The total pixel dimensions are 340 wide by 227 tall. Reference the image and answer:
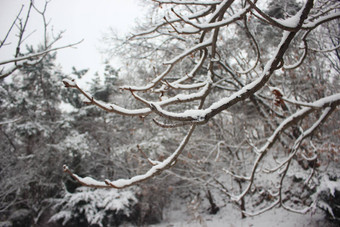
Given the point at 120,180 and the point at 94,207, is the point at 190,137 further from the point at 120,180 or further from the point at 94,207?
the point at 94,207

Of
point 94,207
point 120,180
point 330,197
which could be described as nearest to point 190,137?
point 120,180

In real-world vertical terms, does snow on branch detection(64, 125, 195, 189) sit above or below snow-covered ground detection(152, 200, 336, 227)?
above

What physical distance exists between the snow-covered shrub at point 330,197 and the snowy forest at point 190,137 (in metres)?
0.03

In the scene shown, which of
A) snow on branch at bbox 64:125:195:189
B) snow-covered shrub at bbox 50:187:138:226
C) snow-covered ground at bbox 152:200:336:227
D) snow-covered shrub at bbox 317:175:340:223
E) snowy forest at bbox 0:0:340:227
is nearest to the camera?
snow on branch at bbox 64:125:195:189

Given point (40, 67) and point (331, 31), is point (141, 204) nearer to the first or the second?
point (331, 31)

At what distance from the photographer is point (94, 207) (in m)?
8.21

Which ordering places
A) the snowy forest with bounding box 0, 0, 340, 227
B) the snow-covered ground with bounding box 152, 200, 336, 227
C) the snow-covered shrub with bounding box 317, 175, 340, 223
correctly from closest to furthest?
the snowy forest with bounding box 0, 0, 340, 227, the snow-covered shrub with bounding box 317, 175, 340, 223, the snow-covered ground with bounding box 152, 200, 336, 227

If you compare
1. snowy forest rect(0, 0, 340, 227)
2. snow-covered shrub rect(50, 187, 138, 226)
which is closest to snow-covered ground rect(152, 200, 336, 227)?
snowy forest rect(0, 0, 340, 227)

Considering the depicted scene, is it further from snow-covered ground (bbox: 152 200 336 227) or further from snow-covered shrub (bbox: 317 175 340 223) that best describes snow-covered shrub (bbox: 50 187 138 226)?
snow-covered shrub (bbox: 317 175 340 223)

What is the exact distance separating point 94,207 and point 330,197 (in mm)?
8129

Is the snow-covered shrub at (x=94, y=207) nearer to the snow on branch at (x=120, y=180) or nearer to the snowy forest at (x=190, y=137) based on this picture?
the snowy forest at (x=190, y=137)

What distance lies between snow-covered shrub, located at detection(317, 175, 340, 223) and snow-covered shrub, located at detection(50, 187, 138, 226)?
21.3 ft

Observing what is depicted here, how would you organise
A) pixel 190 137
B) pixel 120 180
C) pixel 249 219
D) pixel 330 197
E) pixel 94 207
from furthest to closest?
pixel 94 207, pixel 249 219, pixel 330 197, pixel 190 137, pixel 120 180

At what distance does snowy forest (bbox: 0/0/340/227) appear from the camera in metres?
3.86
